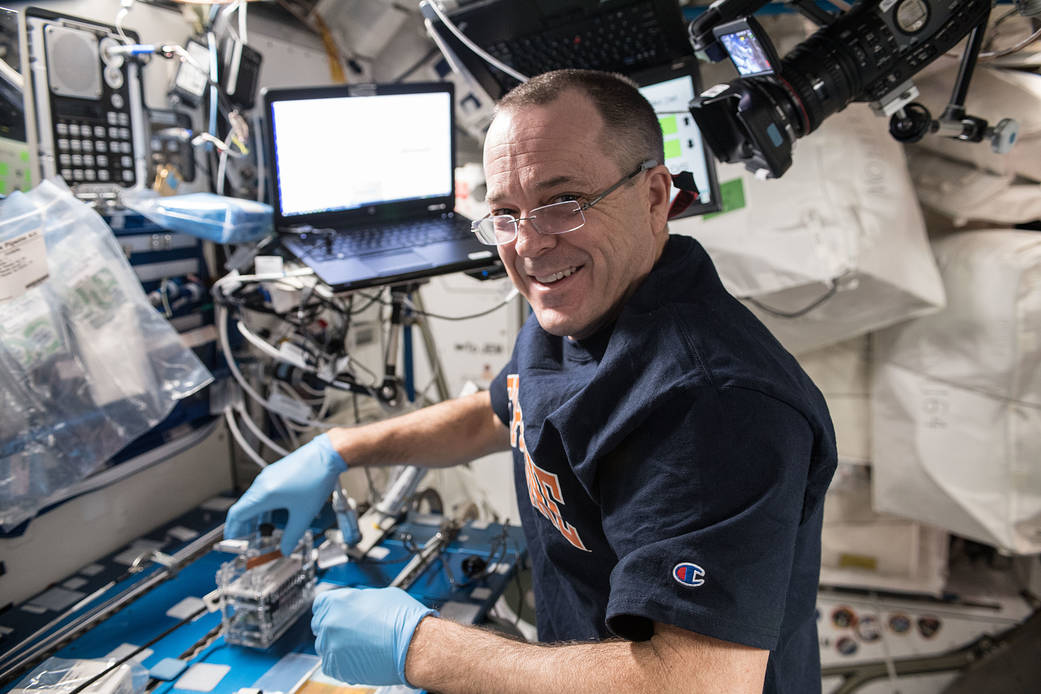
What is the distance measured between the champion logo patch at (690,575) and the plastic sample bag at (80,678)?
83 cm

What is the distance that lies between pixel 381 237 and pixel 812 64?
0.95 metres

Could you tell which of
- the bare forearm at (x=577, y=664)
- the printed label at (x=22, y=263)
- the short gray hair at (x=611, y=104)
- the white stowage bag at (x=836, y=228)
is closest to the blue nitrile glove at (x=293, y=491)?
the bare forearm at (x=577, y=664)

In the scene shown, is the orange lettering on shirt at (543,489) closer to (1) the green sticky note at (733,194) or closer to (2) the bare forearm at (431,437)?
(2) the bare forearm at (431,437)

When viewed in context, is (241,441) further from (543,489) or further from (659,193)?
(659,193)

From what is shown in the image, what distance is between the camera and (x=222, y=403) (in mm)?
1546

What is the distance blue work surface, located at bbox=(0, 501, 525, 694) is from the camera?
3.48ft

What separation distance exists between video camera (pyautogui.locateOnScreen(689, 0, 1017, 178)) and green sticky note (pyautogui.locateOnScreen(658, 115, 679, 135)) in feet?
0.95

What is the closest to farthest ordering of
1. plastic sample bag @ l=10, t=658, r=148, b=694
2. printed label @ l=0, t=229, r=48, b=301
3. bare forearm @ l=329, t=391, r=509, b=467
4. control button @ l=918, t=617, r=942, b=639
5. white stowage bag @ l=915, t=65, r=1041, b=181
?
plastic sample bag @ l=10, t=658, r=148, b=694 < printed label @ l=0, t=229, r=48, b=301 < bare forearm @ l=329, t=391, r=509, b=467 < white stowage bag @ l=915, t=65, r=1041, b=181 < control button @ l=918, t=617, r=942, b=639

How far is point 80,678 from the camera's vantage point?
0.96m

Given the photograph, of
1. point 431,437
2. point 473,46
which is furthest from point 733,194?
point 431,437

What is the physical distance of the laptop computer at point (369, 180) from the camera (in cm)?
138

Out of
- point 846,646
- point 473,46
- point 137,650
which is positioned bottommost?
point 846,646

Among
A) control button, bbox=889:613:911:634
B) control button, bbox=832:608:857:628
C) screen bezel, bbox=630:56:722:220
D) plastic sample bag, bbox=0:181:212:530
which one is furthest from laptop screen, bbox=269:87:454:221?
control button, bbox=889:613:911:634

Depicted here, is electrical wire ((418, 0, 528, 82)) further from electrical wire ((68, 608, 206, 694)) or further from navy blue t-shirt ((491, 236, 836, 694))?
electrical wire ((68, 608, 206, 694))
